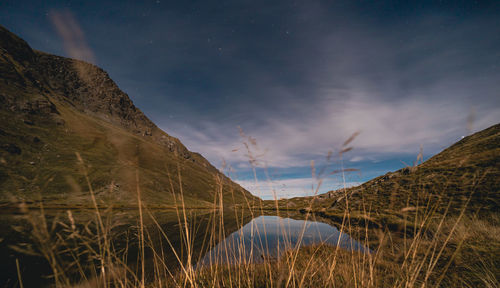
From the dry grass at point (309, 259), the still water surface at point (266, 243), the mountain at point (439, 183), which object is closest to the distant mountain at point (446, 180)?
the mountain at point (439, 183)

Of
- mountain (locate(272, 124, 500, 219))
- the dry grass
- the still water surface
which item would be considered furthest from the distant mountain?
the still water surface

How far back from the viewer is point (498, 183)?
18266mm

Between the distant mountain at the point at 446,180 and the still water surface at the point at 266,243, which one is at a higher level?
the distant mountain at the point at 446,180

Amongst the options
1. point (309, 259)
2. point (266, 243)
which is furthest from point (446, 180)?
point (309, 259)

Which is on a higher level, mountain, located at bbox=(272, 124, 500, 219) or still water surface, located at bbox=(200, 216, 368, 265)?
mountain, located at bbox=(272, 124, 500, 219)

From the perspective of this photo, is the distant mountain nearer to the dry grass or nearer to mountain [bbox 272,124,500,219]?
mountain [bbox 272,124,500,219]

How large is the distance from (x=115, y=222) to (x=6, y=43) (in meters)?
213

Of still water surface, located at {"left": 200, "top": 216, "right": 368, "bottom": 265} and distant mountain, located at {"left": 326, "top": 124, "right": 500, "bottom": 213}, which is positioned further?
still water surface, located at {"left": 200, "top": 216, "right": 368, "bottom": 265}

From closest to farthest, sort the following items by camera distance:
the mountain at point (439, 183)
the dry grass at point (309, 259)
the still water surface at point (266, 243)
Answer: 1. the dry grass at point (309, 259)
2. the mountain at point (439, 183)
3. the still water surface at point (266, 243)

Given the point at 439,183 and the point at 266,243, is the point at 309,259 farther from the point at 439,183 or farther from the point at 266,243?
the point at 439,183

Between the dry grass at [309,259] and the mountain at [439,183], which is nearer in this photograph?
the dry grass at [309,259]

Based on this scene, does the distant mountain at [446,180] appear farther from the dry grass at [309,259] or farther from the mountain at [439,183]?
the dry grass at [309,259]

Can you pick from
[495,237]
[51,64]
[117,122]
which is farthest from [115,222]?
[51,64]

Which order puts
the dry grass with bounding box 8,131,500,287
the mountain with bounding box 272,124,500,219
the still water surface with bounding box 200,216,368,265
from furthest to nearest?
the still water surface with bounding box 200,216,368,265
the mountain with bounding box 272,124,500,219
the dry grass with bounding box 8,131,500,287
